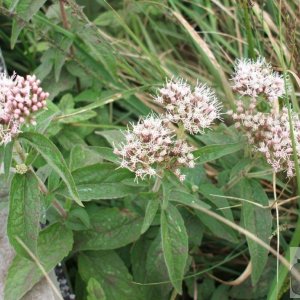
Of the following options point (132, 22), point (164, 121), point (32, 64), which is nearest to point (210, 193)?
point (164, 121)

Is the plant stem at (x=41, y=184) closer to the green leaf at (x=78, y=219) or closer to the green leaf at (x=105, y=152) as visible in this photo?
the green leaf at (x=78, y=219)

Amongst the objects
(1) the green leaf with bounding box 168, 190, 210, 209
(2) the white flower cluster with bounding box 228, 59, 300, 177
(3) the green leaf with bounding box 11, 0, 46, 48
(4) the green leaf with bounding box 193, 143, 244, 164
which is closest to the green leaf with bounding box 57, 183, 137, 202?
(1) the green leaf with bounding box 168, 190, 210, 209

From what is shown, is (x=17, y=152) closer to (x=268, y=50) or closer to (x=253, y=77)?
(x=253, y=77)

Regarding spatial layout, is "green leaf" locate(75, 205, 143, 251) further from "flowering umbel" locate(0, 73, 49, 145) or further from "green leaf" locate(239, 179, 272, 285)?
"flowering umbel" locate(0, 73, 49, 145)

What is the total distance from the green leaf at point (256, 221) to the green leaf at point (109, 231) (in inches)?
17.4

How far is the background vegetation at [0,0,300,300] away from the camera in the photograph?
199cm

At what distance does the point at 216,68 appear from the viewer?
273 cm

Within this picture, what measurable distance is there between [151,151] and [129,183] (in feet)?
0.49

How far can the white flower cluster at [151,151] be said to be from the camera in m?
1.83

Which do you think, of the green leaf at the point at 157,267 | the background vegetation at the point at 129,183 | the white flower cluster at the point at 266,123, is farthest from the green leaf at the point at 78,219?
the white flower cluster at the point at 266,123

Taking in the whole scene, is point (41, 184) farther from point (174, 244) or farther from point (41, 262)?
point (174, 244)

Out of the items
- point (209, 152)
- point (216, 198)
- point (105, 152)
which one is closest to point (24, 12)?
point (105, 152)

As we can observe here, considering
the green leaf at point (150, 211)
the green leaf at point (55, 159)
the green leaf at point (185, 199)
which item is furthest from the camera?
the green leaf at point (185, 199)

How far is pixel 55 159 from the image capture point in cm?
165
